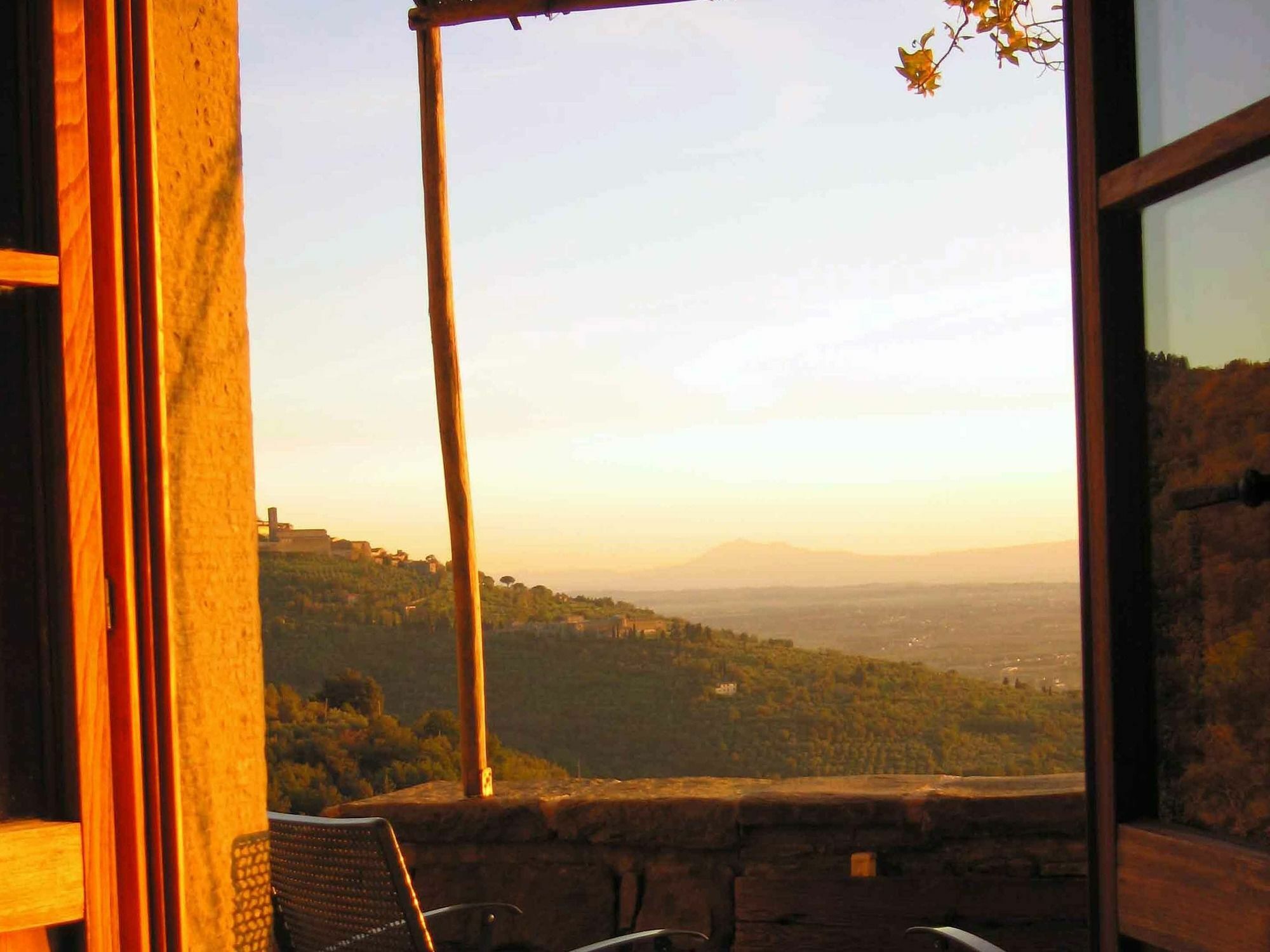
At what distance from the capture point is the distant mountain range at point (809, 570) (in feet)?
27.3

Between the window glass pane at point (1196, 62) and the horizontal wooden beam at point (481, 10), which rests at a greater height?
the horizontal wooden beam at point (481, 10)

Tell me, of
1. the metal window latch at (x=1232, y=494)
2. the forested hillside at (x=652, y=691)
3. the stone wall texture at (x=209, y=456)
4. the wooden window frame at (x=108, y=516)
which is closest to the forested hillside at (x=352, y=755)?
the forested hillside at (x=652, y=691)

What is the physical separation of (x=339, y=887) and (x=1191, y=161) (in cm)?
166

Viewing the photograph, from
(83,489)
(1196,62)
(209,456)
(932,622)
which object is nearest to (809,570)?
(932,622)

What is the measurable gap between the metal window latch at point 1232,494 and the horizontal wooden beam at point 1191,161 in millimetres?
296

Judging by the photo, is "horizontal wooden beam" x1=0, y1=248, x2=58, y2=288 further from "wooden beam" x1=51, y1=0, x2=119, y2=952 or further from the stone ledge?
the stone ledge

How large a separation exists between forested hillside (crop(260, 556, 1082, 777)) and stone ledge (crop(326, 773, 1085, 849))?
78 cm

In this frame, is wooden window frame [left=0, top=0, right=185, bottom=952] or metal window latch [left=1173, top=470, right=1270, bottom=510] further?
wooden window frame [left=0, top=0, right=185, bottom=952]

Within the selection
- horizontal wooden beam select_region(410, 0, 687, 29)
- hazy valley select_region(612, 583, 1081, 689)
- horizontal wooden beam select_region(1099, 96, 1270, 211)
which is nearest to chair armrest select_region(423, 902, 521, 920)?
horizontal wooden beam select_region(1099, 96, 1270, 211)

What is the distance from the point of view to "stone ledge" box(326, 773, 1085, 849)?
10.7 feet

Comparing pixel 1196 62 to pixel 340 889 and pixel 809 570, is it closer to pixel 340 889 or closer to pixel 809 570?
pixel 340 889

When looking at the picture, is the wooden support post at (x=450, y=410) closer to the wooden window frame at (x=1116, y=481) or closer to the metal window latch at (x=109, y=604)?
the metal window latch at (x=109, y=604)

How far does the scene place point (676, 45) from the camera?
7.00 m

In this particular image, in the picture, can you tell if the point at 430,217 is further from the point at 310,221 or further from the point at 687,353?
the point at 687,353
